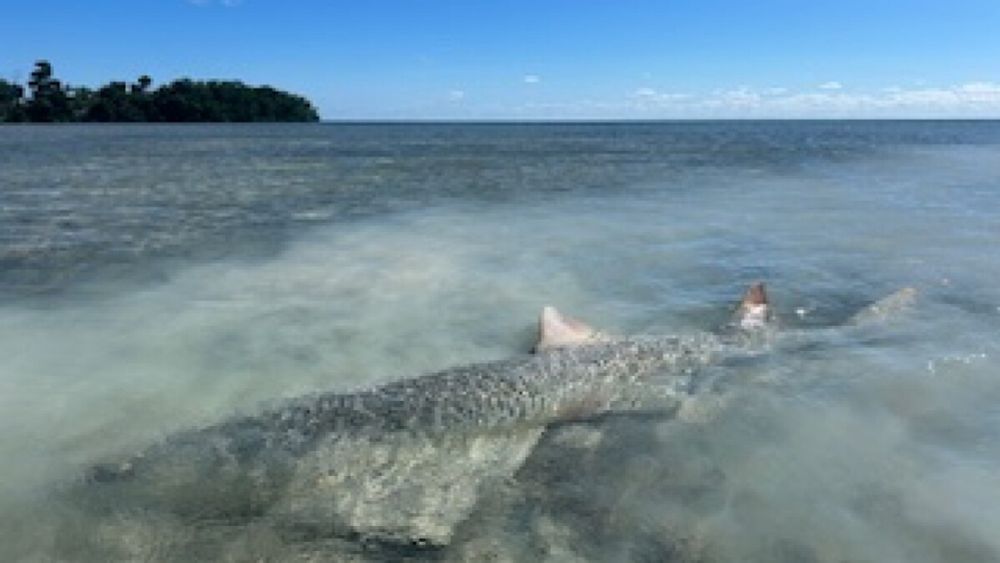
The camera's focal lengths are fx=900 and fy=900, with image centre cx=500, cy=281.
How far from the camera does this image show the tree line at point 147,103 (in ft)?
470

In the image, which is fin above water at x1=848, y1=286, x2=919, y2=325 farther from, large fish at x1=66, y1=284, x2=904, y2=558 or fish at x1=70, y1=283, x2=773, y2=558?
large fish at x1=66, y1=284, x2=904, y2=558

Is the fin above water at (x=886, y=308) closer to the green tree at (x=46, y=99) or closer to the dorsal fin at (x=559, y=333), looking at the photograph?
the dorsal fin at (x=559, y=333)

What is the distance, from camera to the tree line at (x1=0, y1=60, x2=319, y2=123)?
143 m

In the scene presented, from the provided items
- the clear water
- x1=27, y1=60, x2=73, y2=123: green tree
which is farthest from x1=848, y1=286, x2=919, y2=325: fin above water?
x1=27, y1=60, x2=73, y2=123: green tree

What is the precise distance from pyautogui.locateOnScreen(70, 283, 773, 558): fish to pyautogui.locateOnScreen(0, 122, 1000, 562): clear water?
263 millimetres

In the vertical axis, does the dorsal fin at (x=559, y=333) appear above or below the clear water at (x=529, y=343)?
above

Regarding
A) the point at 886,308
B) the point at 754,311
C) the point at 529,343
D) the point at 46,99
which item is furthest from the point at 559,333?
the point at 46,99

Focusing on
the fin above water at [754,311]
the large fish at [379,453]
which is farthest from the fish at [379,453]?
the fin above water at [754,311]

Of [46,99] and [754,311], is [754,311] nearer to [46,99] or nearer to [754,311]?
[754,311]

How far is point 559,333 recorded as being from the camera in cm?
990

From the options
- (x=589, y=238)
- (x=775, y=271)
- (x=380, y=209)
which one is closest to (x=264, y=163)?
(x=380, y=209)

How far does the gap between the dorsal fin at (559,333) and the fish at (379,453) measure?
0.73 metres

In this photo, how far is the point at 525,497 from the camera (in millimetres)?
6422

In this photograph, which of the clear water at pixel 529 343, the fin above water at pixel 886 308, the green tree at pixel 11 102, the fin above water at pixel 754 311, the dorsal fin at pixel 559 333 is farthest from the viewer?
the green tree at pixel 11 102
